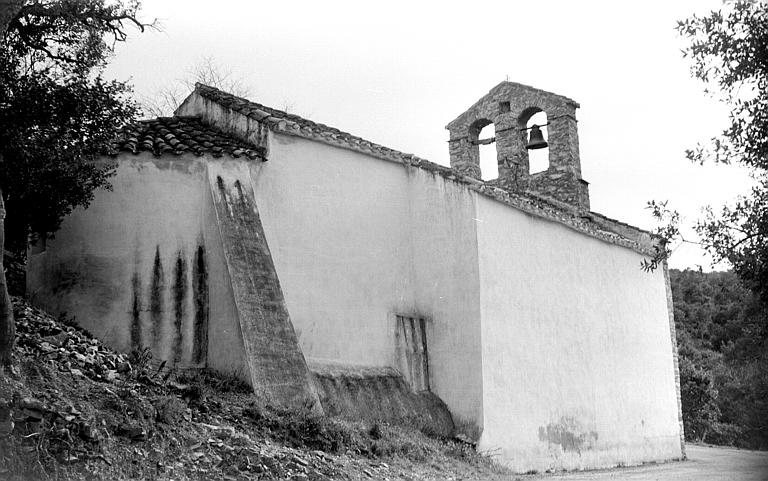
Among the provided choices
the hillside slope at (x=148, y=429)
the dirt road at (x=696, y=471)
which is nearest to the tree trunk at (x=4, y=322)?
the hillside slope at (x=148, y=429)

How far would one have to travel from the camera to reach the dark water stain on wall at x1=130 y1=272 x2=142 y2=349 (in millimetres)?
10867

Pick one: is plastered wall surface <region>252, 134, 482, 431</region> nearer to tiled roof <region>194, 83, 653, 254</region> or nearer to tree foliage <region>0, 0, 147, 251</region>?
tiled roof <region>194, 83, 653, 254</region>

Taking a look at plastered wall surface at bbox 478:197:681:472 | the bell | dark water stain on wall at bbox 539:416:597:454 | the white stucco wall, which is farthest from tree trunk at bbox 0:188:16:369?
the bell

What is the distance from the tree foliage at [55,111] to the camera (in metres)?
10.0

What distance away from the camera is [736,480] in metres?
12.3

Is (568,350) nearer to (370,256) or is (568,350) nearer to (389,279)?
(389,279)

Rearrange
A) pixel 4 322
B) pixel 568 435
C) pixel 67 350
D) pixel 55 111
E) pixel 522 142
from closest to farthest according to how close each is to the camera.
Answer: pixel 4 322, pixel 67 350, pixel 55 111, pixel 568 435, pixel 522 142

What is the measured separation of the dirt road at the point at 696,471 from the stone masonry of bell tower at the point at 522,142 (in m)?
5.74

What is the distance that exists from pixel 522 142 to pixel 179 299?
31.3 feet

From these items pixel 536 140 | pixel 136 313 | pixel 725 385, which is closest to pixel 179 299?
pixel 136 313

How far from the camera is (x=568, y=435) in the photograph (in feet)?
46.4

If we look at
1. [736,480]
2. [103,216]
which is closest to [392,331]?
[103,216]

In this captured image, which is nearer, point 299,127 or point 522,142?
point 299,127

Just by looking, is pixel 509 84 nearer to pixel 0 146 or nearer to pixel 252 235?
pixel 252 235
